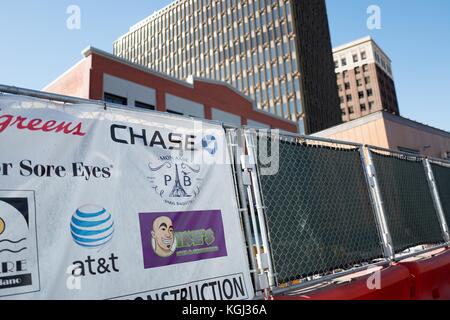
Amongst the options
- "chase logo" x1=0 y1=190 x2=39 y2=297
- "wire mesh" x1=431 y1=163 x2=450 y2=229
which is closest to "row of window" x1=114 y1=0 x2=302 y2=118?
"wire mesh" x1=431 y1=163 x2=450 y2=229

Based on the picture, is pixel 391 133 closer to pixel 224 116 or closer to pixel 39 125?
pixel 39 125

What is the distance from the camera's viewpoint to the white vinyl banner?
2088 mm

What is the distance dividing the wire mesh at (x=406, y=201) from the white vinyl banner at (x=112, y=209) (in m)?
2.66

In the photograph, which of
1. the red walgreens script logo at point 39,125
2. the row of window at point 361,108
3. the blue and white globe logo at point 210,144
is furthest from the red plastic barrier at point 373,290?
the row of window at point 361,108

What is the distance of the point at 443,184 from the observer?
6.40m

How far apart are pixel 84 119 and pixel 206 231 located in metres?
1.32

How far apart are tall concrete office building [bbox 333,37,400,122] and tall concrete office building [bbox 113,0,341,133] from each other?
12439 mm

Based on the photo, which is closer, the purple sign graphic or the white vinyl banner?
the white vinyl banner

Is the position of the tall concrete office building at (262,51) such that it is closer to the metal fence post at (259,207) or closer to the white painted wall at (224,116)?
the white painted wall at (224,116)

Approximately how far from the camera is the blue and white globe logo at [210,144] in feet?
10.3

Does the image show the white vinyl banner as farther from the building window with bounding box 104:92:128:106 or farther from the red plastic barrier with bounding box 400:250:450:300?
the building window with bounding box 104:92:128:106

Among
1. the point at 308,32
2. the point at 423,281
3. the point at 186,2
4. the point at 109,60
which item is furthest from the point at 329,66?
the point at 423,281

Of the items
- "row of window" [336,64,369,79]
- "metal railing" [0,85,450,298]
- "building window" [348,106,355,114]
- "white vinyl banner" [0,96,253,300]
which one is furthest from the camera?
"building window" [348,106,355,114]

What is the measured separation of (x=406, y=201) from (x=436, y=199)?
3.89 feet
